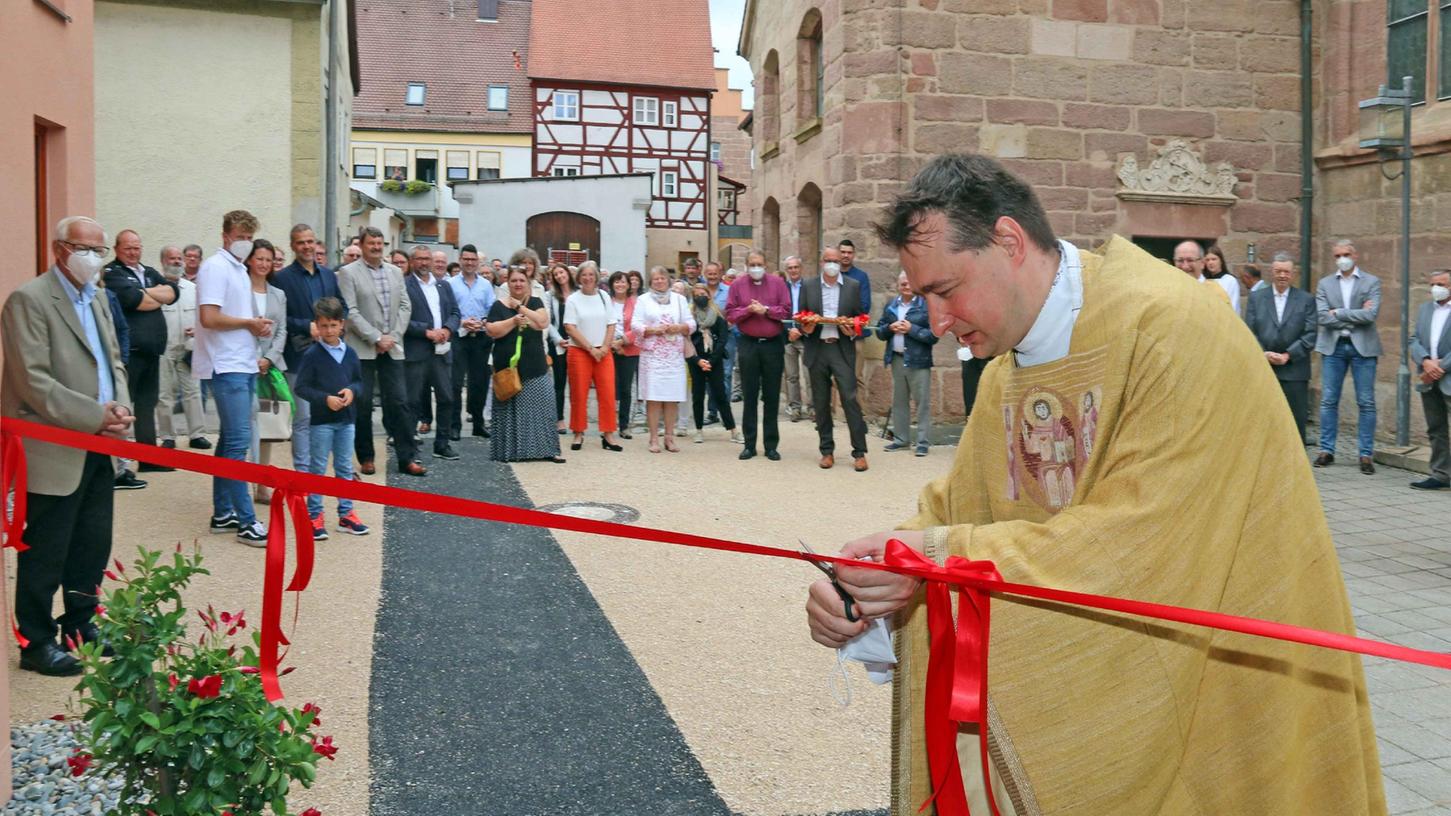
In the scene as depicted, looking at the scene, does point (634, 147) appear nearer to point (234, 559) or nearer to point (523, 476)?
point (523, 476)

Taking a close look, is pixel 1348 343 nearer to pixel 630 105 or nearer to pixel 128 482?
pixel 128 482

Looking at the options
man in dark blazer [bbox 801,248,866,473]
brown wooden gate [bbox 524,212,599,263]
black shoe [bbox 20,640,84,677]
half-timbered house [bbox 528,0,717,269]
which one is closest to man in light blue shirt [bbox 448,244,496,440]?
man in dark blazer [bbox 801,248,866,473]

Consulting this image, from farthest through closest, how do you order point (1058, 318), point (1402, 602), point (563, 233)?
point (563, 233) < point (1402, 602) < point (1058, 318)

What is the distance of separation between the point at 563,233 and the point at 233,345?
30047mm

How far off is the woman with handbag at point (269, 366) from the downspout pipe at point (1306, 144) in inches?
475

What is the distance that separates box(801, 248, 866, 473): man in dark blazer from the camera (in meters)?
11.8

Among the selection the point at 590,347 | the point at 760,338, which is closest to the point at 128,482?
the point at 590,347

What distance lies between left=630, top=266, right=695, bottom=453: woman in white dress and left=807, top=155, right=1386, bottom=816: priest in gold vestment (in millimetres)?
10039

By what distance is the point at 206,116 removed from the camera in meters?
15.5

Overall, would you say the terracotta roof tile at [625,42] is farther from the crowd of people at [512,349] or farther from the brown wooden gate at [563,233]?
the crowd of people at [512,349]

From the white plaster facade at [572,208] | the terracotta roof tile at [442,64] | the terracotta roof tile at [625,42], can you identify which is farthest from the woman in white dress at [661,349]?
the terracotta roof tile at [442,64]

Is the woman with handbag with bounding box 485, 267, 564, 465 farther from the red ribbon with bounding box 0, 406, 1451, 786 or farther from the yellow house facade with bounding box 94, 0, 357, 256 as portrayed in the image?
the red ribbon with bounding box 0, 406, 1451, 786

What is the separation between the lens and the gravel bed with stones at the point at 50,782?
3.88 metres

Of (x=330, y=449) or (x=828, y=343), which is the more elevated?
(x=828, y=343)
